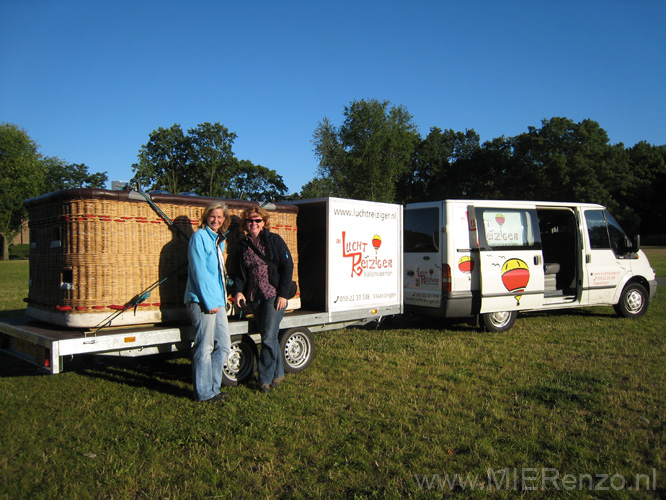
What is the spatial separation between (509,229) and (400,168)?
52496mm

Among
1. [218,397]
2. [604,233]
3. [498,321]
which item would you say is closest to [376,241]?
[218,397]

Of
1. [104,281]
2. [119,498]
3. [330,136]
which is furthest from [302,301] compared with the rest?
[330,136]

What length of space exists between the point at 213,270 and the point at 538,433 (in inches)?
131

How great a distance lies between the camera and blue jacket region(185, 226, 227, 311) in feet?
15.8

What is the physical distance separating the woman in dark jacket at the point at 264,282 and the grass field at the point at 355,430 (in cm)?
41

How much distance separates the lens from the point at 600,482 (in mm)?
3359

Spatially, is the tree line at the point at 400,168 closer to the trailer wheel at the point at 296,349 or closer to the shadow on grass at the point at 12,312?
the shadow on grass at the point at 12,312

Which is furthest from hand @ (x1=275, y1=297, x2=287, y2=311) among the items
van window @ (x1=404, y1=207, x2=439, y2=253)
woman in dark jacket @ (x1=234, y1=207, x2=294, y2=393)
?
van window @ (x1=404, y1=207, x2=439, y2=253)

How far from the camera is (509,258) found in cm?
870

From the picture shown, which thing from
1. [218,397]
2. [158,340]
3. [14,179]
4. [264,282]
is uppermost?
[14,179]

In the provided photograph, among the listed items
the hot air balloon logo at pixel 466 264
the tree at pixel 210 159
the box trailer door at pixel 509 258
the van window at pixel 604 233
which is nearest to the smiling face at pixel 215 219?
the hot air balloon logo at pixel 466 264

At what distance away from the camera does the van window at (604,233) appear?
9953mm

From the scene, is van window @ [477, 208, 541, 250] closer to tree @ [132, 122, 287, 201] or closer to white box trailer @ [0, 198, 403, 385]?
white box trailer @ [0, 198, 403, 385]

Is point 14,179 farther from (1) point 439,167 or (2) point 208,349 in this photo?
(2) point 208,349
